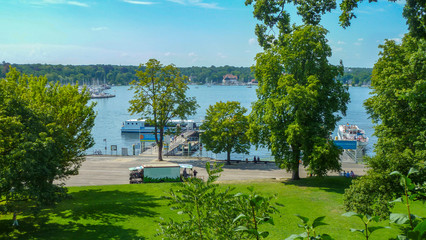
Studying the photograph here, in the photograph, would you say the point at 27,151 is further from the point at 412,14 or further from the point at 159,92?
the point at 159,92

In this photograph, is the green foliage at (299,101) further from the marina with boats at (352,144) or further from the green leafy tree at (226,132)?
the green leafy tree at (226,132)

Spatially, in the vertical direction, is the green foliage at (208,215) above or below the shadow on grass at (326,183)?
above

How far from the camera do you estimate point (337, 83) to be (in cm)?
3394

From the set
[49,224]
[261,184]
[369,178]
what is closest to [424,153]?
[369,178]

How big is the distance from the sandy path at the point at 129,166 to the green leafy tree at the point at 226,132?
8.18 feet

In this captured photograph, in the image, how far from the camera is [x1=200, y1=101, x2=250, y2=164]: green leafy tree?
4531 cm

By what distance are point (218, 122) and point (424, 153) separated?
29.7 metres

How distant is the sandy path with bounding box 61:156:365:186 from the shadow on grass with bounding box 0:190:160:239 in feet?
27.2

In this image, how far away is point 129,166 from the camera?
145 feet

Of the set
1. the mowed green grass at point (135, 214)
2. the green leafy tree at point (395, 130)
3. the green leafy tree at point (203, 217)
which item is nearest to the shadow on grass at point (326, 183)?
the mowed green grass at point (135, 214)

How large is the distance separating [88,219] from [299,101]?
19384 mm

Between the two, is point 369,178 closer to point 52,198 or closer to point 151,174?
point 52,198

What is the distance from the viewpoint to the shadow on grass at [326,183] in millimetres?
31573

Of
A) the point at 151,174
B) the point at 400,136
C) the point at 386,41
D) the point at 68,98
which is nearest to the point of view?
the point at 400,136
